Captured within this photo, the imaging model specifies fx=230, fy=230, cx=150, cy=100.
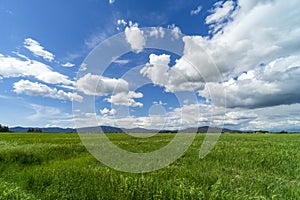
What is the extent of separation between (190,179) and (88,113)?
6305 millimetres

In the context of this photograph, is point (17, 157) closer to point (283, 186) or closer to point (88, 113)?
point (88, 113)

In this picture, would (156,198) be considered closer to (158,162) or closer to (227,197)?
(227,197)

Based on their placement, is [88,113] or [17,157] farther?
[17,157]

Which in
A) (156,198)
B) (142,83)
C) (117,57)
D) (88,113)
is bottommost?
(156,198)

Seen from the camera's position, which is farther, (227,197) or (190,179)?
(190,179)

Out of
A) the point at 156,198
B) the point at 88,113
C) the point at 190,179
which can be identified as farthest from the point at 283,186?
the point at 88,113

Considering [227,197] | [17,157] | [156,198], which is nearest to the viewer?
[227,197]

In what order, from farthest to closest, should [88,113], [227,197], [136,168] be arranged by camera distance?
[88,113] → [136,168] → [227,197]

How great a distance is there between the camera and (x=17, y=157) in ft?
51.4

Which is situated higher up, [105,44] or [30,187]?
[105,44]

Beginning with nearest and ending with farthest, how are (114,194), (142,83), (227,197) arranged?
(227,197), (114,194), (142,83)

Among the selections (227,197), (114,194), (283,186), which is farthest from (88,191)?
(283,186)

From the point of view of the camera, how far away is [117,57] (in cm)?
1326

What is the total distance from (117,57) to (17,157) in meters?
9.89
